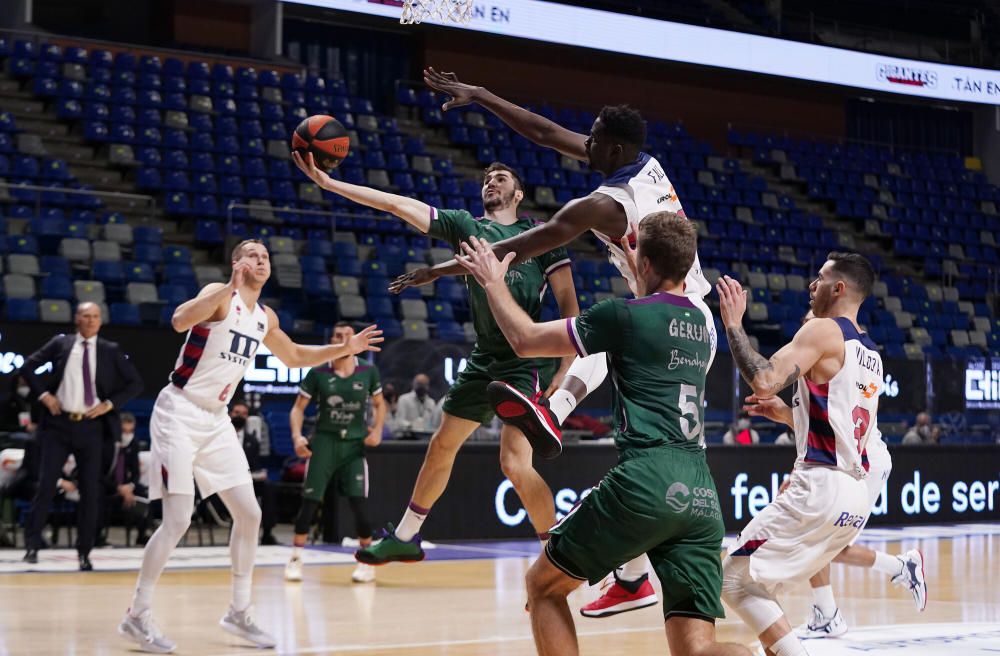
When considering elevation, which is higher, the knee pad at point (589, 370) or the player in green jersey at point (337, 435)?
the knee pad at point (589, 370)

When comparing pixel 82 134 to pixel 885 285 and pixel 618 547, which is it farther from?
pixel 618 547

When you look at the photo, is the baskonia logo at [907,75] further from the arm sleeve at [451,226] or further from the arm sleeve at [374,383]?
the arm sleeve at [451,226]

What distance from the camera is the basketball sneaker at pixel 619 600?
6.02 meters

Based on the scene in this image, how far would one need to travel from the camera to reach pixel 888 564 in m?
7.82

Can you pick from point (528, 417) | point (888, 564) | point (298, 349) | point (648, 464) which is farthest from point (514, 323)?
point (888, 564)

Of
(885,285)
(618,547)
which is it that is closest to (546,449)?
(618,547)

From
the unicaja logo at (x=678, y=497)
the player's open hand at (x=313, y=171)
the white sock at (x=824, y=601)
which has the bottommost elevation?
the white sock at (x=824, y=601)

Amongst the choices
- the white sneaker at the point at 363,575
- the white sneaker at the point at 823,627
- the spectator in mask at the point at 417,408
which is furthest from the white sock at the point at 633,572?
the spectator in mask at the point at 417,408

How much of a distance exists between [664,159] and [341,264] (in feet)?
30.5

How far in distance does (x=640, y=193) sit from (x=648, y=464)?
1628 mm

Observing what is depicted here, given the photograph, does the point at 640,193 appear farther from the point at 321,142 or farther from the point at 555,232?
the point at 321,142

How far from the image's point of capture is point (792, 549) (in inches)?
234

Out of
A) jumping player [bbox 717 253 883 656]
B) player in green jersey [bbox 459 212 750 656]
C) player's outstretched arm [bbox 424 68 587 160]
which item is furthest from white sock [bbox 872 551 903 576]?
player in green jersey [bbox 459 212 750 656]

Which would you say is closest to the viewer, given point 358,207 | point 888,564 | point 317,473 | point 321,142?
point 321,142
